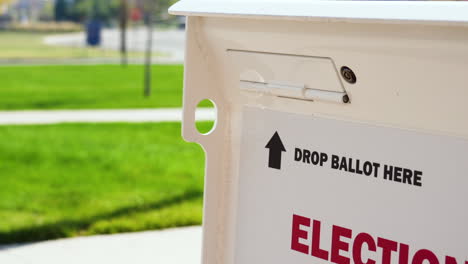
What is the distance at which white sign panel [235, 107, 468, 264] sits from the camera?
2344 mm

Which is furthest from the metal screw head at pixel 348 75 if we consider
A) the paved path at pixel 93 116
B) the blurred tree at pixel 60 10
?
the blurred tree at pixel 60 10

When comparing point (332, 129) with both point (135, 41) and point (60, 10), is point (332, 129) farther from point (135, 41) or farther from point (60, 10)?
point (60, 10)

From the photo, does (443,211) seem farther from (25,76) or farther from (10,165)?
(25,76)

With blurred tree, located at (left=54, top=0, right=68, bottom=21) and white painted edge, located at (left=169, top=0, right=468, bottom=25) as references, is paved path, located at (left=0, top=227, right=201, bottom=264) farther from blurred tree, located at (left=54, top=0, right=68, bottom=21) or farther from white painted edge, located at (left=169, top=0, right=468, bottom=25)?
blurred tree, located at (left=54, top=0, right=68, bottom=21)

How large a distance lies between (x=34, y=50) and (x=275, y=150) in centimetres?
3345

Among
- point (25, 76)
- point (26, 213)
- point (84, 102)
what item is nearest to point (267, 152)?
point (26, 213)

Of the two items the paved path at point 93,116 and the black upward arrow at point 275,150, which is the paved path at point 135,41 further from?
the black upward arrow at point 275,150

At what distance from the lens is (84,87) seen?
18.3 metres

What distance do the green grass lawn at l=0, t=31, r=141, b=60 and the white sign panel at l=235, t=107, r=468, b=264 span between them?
28.0 meters

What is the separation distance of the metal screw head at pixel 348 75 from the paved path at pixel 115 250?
3087 mm

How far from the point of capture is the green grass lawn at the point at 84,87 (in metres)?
14.9

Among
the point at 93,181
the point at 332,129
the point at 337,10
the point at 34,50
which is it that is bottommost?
the point at 34,50

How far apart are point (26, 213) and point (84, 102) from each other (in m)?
8.79

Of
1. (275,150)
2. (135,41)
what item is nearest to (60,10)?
(135,41)
